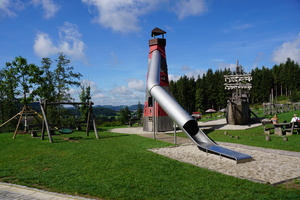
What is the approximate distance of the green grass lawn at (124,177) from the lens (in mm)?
5969

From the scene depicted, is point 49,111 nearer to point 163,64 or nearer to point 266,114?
point 163,64

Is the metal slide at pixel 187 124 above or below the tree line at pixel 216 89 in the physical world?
below

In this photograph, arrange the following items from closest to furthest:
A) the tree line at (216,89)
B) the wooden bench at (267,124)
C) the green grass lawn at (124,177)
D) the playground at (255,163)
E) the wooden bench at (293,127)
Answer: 1. the green grass lawn at (124,177)
2. the playground at (255,163)
3. the wooden bench at (293,127)
4. the wooden bench at (267,124)
5. the tree line at (216,89)

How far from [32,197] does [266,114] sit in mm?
35630

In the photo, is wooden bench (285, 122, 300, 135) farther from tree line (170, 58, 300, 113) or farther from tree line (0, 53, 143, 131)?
tree line (170, 58, 300, 113)

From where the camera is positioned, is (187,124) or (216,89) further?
(216,89)

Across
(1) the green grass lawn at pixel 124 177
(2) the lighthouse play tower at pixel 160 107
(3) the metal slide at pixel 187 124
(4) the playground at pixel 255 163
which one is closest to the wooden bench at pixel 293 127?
(4) the playground at pixel 255 163

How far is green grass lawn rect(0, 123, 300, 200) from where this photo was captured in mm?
5969

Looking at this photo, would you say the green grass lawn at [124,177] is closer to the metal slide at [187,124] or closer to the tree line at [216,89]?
the metal slide at [187,124]

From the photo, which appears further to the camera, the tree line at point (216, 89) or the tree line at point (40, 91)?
the tree line at point (216, 89)

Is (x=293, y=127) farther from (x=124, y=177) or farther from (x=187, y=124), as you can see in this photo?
(x=124, y=177)

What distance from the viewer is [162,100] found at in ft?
46.5

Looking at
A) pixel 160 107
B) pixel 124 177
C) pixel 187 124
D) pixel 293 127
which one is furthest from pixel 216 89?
pixel 124 177

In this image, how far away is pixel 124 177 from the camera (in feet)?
24.3
